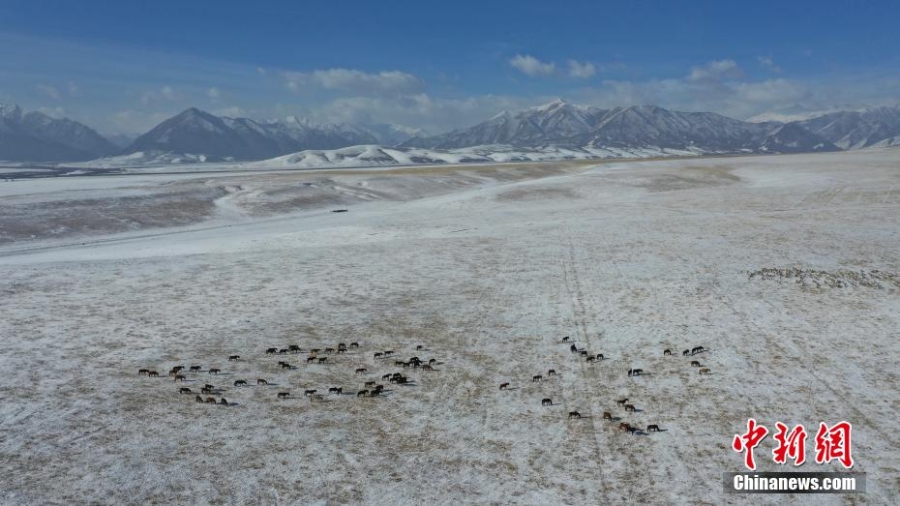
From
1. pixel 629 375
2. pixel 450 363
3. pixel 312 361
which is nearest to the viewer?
pixel 629 375

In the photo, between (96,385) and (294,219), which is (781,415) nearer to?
(96,385)

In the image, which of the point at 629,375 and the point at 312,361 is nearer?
the point at 629,375

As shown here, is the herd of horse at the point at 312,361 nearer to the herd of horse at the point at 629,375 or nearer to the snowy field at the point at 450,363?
the snowy field at the point at 450,363

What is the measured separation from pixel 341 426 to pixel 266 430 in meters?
1.76

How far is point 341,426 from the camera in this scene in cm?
1386

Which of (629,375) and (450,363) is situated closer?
(629,375)

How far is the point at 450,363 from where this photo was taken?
58.4 feet

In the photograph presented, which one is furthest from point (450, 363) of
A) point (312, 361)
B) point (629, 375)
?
point (629, 375)

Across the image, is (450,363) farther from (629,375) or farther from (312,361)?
(629,375)

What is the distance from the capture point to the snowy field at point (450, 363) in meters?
11.7

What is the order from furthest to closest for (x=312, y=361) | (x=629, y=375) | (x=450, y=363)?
(x=312, y=361) → (x=450, y=363) → (x=629, y=375)

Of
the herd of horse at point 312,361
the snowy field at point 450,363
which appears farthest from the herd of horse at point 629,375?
the herd of horse at point 312,361

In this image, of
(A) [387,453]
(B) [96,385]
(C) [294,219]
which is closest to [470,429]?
(A) [387,453]

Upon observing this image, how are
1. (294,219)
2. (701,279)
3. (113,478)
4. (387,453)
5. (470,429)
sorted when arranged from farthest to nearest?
(294,219)
(701,279)
(470,429)
(387,453)
(113,478)
